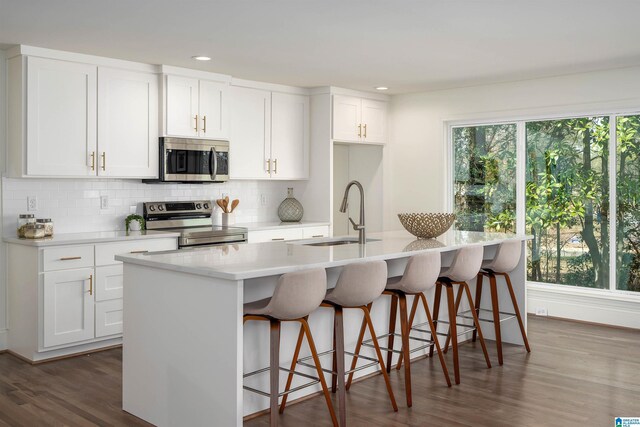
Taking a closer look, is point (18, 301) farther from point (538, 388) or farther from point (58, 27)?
point (538, 388)

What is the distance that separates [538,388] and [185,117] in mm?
3777

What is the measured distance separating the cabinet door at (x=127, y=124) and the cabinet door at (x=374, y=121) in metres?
2.56

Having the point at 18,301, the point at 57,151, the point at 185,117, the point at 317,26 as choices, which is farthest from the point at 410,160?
the point at 18,301

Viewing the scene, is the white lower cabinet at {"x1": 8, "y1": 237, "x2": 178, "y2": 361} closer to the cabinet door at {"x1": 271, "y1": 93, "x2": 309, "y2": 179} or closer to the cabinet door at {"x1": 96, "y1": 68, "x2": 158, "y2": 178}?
the cabinet door at {"x1": 96, "y1": 68, "x2": 158, "y2": 178}

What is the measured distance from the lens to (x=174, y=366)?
3287mm

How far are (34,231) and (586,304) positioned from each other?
503cm

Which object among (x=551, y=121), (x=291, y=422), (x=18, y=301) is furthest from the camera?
(x=551, y=121)

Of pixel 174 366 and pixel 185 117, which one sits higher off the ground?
pixel 185 117

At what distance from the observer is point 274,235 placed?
6.42 meters

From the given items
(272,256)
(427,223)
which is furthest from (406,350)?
(427,223)

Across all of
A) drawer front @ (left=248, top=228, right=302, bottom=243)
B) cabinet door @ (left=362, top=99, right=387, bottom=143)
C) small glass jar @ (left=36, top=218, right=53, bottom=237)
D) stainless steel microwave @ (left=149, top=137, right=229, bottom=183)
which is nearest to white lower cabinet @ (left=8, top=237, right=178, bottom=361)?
small glass jar @ (left=36, top=218, right=53, bottom=237)

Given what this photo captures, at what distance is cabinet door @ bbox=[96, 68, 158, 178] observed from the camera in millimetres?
5266

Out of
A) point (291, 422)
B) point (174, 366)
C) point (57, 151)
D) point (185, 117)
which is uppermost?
point (185, 117)

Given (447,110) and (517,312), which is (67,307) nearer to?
(517,312)
